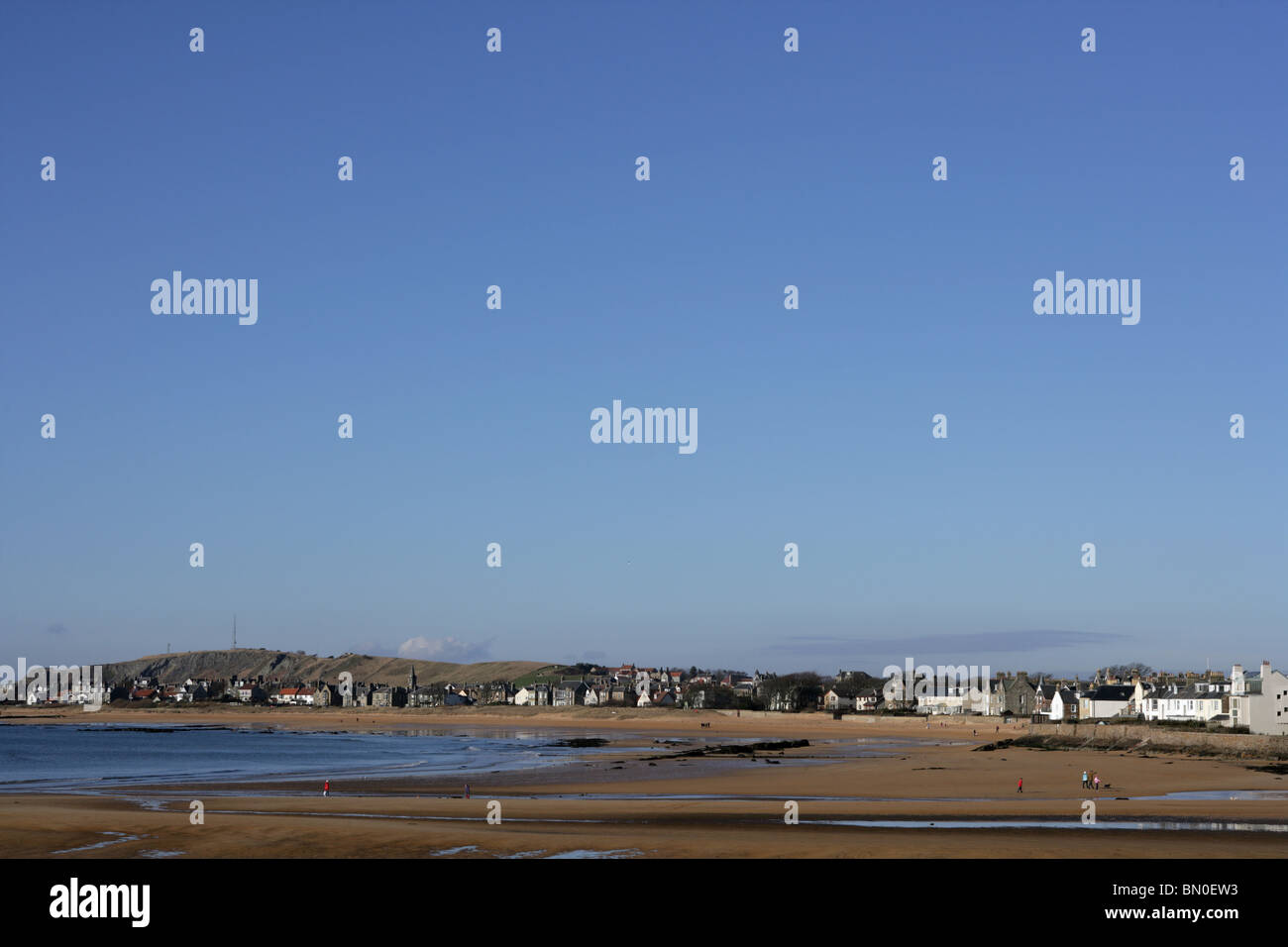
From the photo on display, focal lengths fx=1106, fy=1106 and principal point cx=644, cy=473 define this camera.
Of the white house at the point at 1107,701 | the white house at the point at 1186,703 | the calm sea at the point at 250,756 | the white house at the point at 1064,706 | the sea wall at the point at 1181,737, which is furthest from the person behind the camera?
the white house at the point at 1064,706

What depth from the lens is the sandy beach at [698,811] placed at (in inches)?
1246

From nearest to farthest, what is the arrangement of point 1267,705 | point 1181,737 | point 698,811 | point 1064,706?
point 698,811, point 1181,737, point 1267,705, point 1064,706

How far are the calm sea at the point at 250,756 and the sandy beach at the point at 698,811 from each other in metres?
6.15

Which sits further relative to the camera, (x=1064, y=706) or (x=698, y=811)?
(x=1064, y=706)

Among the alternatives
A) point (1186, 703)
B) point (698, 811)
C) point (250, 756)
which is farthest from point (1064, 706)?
point (698, 811)

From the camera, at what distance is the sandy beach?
31.6 metres

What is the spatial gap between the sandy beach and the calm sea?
615 cm

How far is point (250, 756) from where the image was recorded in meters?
88.8

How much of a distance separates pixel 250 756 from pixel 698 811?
58.1 m

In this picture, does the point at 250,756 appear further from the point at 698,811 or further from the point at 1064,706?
the point at 1064,706

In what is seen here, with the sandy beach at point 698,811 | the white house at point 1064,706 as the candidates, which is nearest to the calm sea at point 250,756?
the sandy beach at point 698,811

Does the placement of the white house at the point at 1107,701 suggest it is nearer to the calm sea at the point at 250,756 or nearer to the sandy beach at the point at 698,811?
the sandy beach at the point at 698,811

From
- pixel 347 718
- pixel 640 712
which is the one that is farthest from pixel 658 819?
pixel 347 718

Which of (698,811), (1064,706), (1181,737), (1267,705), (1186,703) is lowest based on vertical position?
(1064,706)
